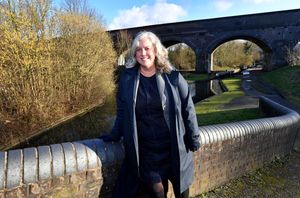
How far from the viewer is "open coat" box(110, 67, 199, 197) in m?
2.30

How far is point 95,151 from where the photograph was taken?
2.55 metres

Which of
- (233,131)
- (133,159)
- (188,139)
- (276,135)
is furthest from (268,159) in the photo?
(133,159)

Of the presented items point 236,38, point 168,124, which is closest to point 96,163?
point 168,124

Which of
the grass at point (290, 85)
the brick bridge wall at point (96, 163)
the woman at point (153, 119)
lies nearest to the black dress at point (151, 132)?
the woman at point (153, 119)

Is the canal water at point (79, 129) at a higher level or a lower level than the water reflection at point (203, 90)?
lower

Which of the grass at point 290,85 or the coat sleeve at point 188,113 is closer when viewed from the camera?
the coat sleeve at point 188,113

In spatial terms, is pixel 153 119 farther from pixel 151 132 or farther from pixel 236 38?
pixel 236 38

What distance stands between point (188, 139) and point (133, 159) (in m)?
0.57

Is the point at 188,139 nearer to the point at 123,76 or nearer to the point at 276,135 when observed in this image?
the point at 123,76

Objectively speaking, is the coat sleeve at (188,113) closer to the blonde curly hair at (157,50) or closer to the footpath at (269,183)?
the blonde curly hair at (157,50)

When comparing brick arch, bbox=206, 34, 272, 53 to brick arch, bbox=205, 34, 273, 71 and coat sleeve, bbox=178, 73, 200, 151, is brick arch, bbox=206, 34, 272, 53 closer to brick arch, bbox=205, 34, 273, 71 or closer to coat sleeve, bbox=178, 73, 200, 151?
brick arch, bbox=205, 34, 273, 71

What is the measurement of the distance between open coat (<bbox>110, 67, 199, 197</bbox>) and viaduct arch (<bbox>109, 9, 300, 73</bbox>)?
29542 mm

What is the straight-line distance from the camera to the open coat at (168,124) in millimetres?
2297

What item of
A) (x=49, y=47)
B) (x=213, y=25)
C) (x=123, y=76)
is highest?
(x=213, y=25)
